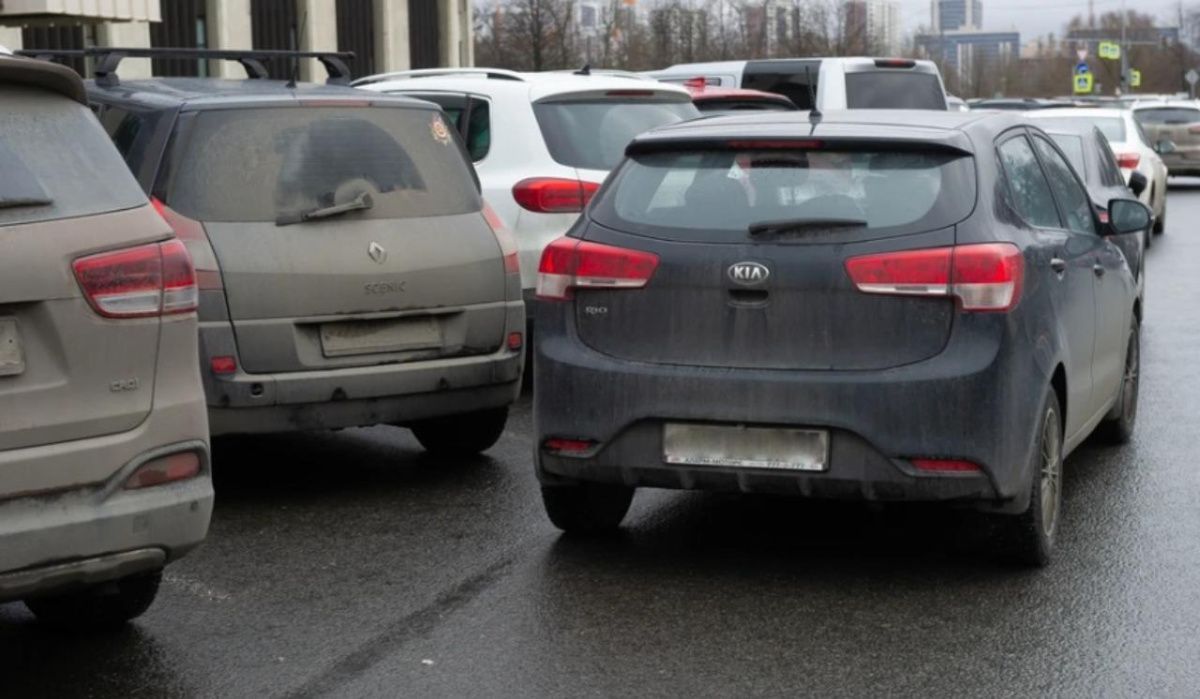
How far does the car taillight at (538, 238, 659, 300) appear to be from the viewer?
611 centimetres

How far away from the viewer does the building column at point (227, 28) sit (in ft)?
103

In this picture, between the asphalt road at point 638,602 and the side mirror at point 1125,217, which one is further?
the side mirror at point 1125,217

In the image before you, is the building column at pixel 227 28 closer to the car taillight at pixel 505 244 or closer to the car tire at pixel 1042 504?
the car taillight at pixel 505 244

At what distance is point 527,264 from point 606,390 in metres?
3.67

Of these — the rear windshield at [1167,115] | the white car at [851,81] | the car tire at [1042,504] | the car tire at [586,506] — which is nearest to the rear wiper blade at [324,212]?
the car tire at [586,506]

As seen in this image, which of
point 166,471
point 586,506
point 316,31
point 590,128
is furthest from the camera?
point 316,31

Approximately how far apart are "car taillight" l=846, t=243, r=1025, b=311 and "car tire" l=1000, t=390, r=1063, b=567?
1.66 feet

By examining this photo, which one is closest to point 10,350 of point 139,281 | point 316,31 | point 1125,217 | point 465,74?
point 139,281

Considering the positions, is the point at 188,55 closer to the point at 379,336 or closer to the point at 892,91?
the point at 379,336

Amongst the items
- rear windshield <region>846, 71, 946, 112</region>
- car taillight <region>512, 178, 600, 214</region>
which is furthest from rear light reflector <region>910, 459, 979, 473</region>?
rear windshield <region>846, 71, 946, 112</region>

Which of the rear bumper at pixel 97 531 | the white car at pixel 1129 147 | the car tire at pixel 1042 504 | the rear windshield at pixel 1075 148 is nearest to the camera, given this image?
the rear bumper at pixel 97 531

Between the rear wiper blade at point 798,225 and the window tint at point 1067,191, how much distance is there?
5.05 feet

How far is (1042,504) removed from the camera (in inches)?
245

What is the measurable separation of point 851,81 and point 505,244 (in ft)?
37.6
